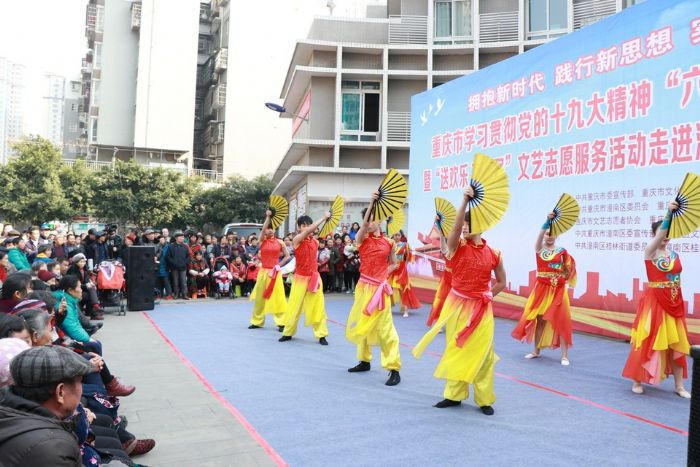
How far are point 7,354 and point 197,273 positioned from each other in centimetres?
1080

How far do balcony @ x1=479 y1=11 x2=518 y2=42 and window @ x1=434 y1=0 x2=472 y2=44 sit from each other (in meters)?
0.57

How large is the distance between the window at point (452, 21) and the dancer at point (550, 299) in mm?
18355

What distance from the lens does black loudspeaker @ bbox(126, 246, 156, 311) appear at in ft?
36.1

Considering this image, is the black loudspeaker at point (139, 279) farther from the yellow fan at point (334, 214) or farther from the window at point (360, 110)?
the window at point (360, 110)

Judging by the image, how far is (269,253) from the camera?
336 inches

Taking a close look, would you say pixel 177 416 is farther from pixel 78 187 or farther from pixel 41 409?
pixel 78 187

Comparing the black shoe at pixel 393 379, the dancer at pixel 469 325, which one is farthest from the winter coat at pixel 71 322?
the dancer at pixel 469 325

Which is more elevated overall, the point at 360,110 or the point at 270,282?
the point at 360,110

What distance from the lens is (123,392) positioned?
14.2ft

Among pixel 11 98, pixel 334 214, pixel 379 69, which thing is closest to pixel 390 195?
pixel 334 214

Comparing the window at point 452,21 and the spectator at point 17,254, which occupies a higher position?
the window at point 452,21

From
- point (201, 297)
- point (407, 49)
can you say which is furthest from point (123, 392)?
point (407, 49)

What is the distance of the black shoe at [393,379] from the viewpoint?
5.35 metres

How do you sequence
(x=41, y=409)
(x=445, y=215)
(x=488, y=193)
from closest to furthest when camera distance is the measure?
1. (x=41, y=409)
2. (x=488, y=193)
3. (x=445, y=215)
